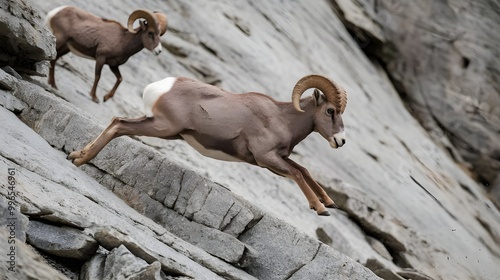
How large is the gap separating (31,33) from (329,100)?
3.07 meters

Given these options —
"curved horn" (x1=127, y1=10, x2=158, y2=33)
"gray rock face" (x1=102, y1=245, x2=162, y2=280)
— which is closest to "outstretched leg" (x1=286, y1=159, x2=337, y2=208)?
"gray rock face" (x1=102, y1=245, x2=162, y2=280)

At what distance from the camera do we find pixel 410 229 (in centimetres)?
1130

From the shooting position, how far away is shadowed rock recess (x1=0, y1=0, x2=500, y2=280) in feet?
15.6

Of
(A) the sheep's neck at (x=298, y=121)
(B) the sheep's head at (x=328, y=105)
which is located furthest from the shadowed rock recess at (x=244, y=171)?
(B) the sheep's head at (x=328, y=105)

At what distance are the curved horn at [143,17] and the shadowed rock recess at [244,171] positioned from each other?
3.54 feet

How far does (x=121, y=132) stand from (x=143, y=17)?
2.70 meters

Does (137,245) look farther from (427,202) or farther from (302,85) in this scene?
(427,202)

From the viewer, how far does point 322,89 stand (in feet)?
21.2

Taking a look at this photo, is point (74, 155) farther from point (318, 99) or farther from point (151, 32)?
point (151, 32)

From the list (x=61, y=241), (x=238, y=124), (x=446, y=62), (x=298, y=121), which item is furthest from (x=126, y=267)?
(x=446, y=62)

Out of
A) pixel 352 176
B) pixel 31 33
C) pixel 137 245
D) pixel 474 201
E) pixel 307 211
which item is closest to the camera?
pixel 137 245

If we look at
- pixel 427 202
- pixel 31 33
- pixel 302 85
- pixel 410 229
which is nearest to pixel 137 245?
pixel 302 85

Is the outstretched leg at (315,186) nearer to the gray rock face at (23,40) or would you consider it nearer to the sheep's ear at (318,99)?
the sheep's ear at (318,99)

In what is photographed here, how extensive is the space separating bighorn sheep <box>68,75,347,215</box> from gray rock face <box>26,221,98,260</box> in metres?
1.75
